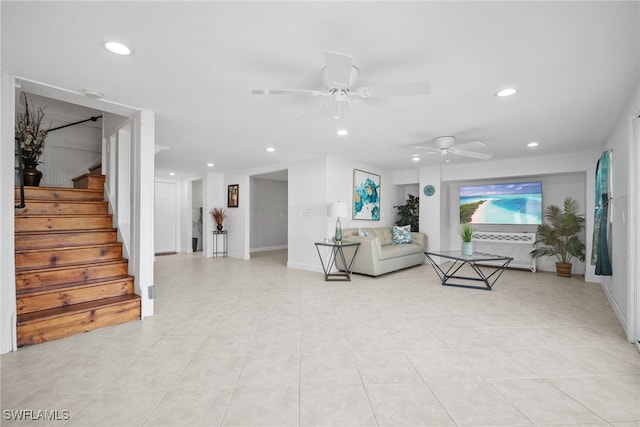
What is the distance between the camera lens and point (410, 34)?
1.74 meters

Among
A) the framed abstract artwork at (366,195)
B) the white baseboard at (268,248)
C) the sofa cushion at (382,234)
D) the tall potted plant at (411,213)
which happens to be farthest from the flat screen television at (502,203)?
the white baseboard at (268,248)

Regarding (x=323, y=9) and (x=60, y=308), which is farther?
(x=60, y=308)

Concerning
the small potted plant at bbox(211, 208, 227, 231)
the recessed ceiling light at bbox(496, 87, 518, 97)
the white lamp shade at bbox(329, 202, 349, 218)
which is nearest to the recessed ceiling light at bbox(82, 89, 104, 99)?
the white lamp shade at bbox(329, 202, 349, 218)

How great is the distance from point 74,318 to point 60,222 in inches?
50.5

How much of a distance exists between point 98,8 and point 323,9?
48.0 inches

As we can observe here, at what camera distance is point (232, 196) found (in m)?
Answer: 7.43

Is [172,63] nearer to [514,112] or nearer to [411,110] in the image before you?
[411,110]

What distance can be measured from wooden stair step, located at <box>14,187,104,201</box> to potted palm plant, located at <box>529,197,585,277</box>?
24.4 feet

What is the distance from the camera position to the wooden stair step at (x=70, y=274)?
2.64 meters

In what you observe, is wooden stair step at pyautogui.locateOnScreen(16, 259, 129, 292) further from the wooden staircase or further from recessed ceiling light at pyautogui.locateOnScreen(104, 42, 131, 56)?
recessed ceiling light at pyautogui.locateOnScreen(104, 42, 131, 56)

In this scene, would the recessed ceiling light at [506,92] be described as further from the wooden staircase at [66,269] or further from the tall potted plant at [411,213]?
the tall potted plant at [411,213]

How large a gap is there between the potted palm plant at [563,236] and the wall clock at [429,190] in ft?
6.94

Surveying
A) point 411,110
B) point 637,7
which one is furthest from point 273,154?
point 637,7

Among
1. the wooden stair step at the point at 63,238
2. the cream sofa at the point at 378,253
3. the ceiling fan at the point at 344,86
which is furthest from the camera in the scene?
the cream sofa at the point at 378,253
